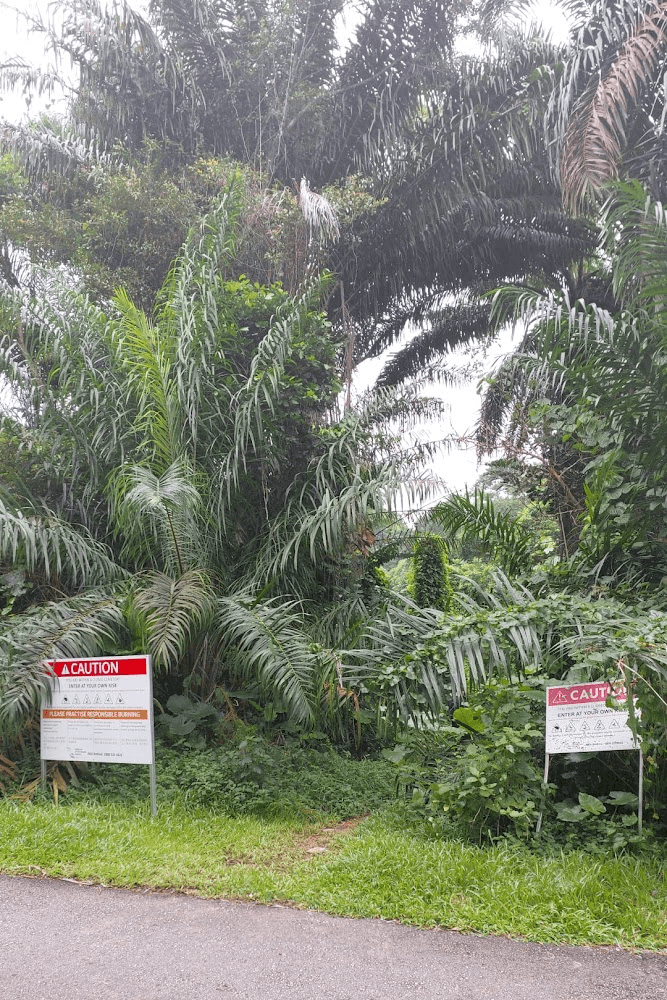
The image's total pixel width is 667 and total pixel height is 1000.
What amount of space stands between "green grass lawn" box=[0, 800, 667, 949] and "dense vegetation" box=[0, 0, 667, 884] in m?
→ 0.39

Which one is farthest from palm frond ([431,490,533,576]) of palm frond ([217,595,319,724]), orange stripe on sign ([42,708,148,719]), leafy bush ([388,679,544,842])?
orange stripe on sign ([42,708,148,719])

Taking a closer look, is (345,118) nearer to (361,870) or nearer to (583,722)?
(583,722)

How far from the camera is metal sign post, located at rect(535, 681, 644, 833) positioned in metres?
4.33

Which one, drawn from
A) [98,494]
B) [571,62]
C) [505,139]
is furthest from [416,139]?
[98,494]

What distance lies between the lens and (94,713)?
562cm

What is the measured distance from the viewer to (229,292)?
25.7ft

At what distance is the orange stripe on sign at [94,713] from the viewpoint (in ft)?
18.0

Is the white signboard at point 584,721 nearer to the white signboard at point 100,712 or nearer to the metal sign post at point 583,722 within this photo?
the metal sign post at point 583,722

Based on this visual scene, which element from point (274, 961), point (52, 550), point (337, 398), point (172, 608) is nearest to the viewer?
point (274, 961)

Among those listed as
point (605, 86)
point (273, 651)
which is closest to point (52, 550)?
point (273, 651)

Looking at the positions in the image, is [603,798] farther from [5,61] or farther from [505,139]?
[5,61]

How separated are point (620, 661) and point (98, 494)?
5430mm

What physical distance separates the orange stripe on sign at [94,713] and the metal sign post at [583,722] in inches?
106

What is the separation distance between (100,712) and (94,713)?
0.05m
